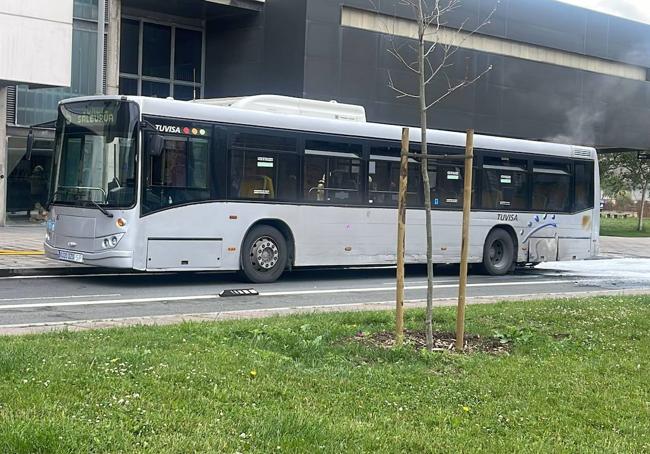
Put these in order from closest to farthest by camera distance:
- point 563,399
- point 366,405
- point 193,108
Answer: point 366,405
point 563,399
point 193,108

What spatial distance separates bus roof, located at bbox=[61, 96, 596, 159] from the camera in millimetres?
13234

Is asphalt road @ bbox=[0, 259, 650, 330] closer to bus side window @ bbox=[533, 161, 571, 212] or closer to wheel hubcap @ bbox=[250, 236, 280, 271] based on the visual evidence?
Answer: wheel hubcap @ bbox=[250, 236, 280, 271]

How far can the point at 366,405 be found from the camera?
529 cm

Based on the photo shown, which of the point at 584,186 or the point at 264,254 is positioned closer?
the point at 264,254

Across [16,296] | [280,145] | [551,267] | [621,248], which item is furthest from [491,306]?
[621,248]

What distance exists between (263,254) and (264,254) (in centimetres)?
2

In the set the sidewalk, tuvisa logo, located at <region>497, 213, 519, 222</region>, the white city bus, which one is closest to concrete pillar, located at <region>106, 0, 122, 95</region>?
the sidewalk

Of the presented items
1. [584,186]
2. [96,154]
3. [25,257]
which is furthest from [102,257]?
[584,186]

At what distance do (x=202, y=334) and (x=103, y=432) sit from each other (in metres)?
3.26

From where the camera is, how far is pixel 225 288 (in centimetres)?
1365

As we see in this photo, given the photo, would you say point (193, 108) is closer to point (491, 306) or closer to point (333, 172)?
point (333, 172)

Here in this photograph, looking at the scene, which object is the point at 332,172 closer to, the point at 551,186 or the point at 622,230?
the point at 551,186

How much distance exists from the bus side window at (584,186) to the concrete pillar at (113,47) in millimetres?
15080

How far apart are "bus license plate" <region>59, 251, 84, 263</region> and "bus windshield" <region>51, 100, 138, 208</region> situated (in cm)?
86
